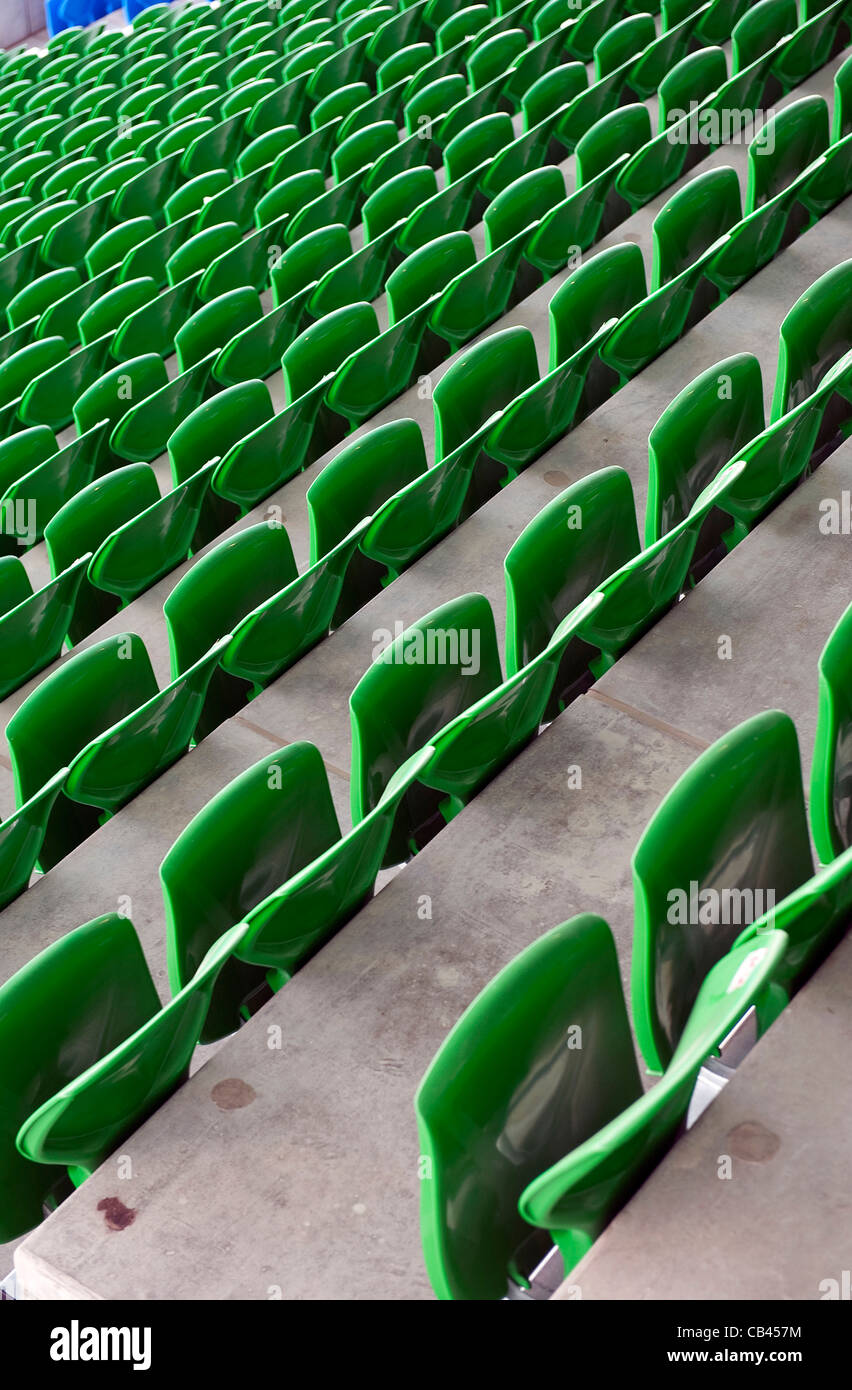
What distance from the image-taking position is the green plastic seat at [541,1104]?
1.43 meters

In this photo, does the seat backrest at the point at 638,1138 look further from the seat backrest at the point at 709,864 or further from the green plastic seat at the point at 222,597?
the green plastic seat at the point at 222,597

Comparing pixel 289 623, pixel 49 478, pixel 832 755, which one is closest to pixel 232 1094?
pixel 832 755

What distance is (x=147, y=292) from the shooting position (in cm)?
475

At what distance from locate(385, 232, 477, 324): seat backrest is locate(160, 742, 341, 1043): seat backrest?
2.17 metres

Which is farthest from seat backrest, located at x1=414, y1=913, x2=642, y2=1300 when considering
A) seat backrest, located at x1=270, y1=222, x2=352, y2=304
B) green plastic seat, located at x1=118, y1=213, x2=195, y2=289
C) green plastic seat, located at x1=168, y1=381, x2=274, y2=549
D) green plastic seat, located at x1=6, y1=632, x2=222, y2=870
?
green plastic seat, located at x1=118, y1=213, x2=195, y2=289

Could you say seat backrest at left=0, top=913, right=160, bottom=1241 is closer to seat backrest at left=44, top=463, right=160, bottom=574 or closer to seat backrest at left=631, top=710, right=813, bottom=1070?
seat backrest at left=631, top=710, right=813, bottom=1070

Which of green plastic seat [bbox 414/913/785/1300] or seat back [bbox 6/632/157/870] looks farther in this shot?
seat back [bbox 6/632/157/870]

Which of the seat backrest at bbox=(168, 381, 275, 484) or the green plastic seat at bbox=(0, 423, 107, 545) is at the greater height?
the seat backrest at bbox=(168, 381, 275, 484)

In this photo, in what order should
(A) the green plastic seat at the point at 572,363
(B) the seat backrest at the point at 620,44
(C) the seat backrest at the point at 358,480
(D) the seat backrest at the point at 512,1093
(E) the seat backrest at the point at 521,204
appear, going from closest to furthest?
(D) the seat backrest at the point at 512,1093 < (C) the seat backrest at the point at 358,480 < (A) the green plastic seat at the point at 572,363 < (E) the seat backrest at the point at 521,204 < (B) the seat backrest at the point at 620,44

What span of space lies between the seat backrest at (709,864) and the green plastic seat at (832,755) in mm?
43

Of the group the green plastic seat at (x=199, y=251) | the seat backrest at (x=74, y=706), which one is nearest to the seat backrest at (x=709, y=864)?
the seat backrest at (x=74, y=706)

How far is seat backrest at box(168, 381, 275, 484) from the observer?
3525 mm
